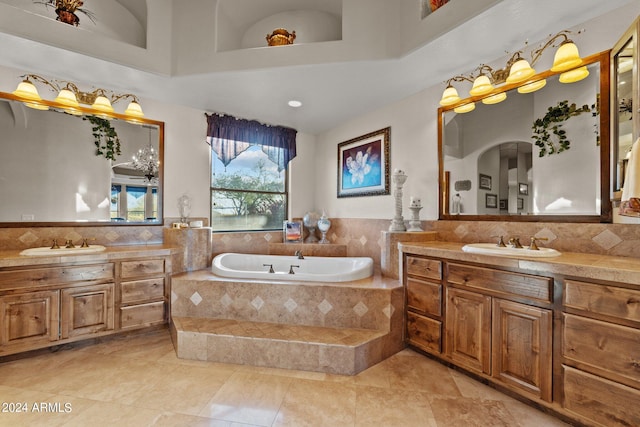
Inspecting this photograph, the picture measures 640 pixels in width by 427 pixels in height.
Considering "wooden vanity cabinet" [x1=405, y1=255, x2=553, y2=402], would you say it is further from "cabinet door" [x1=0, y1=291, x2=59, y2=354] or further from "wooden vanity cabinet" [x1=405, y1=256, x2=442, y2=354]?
"cabinet door" [x1=0, y1=291, x2=59, y2=354]

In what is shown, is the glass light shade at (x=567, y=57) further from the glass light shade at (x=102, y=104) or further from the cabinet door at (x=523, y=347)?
the glass light shade at (x=102, y=104)

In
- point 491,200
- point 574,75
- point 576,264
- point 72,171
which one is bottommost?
point 576,264

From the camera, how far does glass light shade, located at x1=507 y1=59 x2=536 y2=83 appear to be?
76.6 inches

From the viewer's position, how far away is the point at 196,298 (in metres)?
2.49

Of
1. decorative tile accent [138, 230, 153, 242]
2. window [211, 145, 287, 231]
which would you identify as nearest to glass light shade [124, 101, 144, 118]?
window [211, 145, 287, 231]

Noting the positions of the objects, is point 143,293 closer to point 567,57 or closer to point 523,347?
point 523,347

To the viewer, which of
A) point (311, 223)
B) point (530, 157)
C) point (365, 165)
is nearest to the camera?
point (530, 157)

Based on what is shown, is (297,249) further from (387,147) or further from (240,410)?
(240,410)

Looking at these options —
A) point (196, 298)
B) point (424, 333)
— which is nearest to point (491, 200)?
point (424, 333)

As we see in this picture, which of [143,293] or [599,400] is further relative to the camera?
[143,293]

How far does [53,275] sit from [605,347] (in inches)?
138

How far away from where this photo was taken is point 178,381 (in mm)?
1890

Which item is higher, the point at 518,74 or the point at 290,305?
the point at 518,74

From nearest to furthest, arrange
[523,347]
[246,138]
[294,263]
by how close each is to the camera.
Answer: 1. [523,347]
2. [294,263]
3. [246,138]
